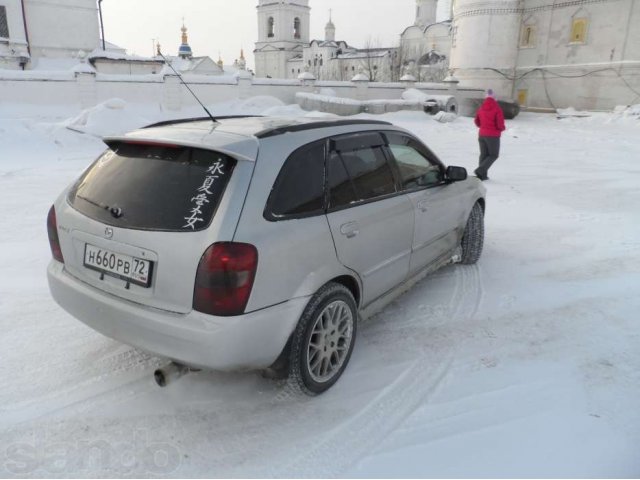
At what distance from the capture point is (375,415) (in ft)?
8.89

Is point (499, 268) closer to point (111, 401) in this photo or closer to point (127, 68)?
point (111, 401)

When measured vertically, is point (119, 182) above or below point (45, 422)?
above

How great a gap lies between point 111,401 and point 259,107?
2081 cm

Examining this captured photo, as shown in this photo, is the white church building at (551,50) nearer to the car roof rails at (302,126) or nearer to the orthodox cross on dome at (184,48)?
the orthodox cross on dome at (184,48)

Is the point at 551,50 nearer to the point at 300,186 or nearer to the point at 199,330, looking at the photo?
the point at 300,186

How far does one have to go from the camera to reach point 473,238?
4.83 meters

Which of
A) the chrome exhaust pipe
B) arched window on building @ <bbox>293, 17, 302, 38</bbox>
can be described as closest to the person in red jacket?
the chrome exhaust pipe

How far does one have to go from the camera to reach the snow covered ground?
237cm

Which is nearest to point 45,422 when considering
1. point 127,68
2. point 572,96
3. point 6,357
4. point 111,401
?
point 111,401

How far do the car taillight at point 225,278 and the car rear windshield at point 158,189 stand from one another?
0.58 ft

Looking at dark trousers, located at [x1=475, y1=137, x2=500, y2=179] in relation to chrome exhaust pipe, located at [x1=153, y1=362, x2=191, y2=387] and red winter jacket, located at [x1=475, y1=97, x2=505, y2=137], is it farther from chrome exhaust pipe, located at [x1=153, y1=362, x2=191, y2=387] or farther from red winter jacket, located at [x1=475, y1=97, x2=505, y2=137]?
chrome exhaust pipe, located at [x1=153, y1=362, x2=191, y2=387]

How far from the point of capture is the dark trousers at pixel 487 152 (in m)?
9.20

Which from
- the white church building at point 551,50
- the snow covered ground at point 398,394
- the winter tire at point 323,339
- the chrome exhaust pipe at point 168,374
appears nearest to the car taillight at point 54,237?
the snow covered ground at point 398,394

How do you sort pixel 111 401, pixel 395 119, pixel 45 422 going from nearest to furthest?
pixel 45 422 < pixel 111 401 < pixel 395 119
